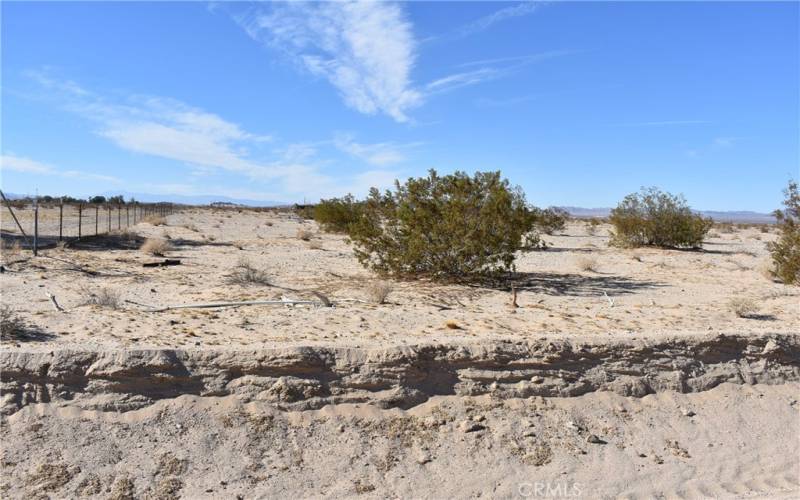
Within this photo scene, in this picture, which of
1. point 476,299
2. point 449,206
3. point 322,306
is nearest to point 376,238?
point 449,206

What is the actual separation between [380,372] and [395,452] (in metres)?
0.89

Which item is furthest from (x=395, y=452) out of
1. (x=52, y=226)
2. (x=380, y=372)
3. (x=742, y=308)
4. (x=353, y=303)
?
(x=52, y=226)

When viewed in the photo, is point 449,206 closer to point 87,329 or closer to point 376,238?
point 376,238

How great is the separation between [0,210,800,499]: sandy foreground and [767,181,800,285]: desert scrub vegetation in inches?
192

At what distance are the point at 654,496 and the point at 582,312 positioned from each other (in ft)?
16.3

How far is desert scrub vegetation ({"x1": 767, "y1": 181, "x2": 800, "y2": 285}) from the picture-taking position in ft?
42.5

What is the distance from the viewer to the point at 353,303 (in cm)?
1019

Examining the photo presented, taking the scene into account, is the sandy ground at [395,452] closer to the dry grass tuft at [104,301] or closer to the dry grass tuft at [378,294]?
the dry grass tuft at [104,301]

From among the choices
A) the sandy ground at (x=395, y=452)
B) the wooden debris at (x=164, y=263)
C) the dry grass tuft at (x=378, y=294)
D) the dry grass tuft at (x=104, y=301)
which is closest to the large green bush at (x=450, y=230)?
the dry grass tuft at (x=378, y=294)

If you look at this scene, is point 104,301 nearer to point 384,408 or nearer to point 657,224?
point 384,408

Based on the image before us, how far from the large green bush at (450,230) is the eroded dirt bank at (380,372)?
669cm

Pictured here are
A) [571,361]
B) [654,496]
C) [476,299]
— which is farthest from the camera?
[476,299]

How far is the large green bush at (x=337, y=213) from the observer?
103 feet

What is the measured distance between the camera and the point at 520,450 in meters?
5.86
